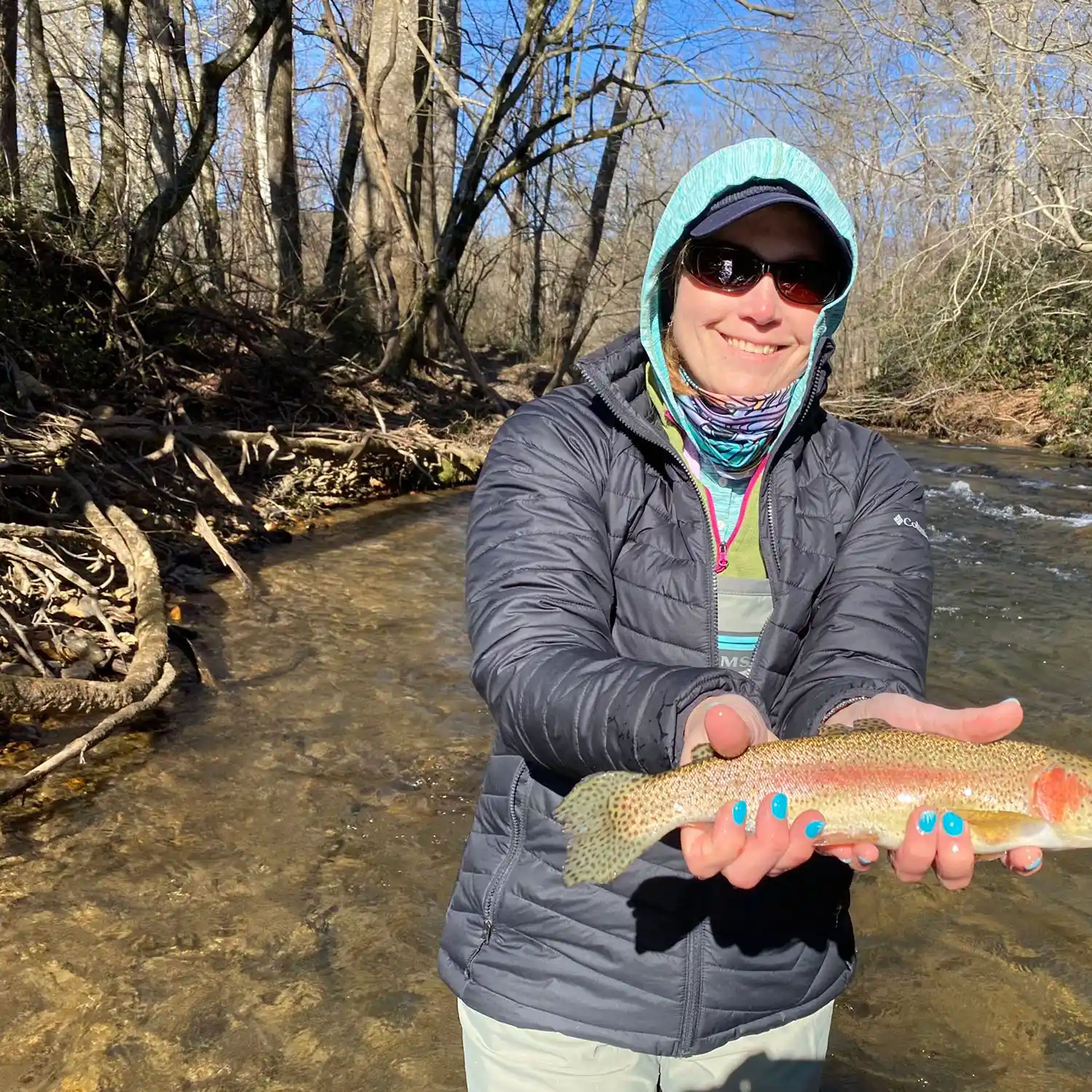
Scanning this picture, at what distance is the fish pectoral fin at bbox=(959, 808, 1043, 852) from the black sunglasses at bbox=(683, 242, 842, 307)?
1.30 metres

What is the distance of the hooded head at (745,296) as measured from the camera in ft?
6.81

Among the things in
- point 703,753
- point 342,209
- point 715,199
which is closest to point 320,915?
point 703,753

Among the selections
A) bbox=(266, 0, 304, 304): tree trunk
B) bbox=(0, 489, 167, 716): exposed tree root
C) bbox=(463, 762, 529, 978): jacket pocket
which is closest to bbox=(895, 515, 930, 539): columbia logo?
bbox=(463, 762, 529, 978): jacket pocket

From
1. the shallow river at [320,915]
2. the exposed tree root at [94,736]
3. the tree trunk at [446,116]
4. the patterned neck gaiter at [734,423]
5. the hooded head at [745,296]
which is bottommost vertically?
the shallow river at [320,915]

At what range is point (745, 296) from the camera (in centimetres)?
214

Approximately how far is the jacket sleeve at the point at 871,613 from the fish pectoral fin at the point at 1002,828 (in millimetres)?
319

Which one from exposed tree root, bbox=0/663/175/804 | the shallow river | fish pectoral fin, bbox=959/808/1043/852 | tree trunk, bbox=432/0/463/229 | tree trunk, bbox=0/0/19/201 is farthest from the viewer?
tree trunk, bbox=432/0/463/229

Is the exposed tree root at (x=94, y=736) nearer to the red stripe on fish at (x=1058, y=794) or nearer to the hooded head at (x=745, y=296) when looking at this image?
the hooded head at (x=745, y=296)

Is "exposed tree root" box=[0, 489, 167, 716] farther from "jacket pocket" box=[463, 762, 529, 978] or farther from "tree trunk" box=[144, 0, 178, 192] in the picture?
"tree trunk" box=[144, 0, 178, 192]

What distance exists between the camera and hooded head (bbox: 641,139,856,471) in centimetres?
208

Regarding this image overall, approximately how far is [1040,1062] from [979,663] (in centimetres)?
421

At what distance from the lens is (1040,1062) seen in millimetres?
3217

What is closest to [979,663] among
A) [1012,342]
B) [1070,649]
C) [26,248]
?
[1070,649]

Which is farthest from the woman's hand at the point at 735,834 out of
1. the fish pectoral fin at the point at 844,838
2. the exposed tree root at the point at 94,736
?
the exposed tree root at the point at 94,736
